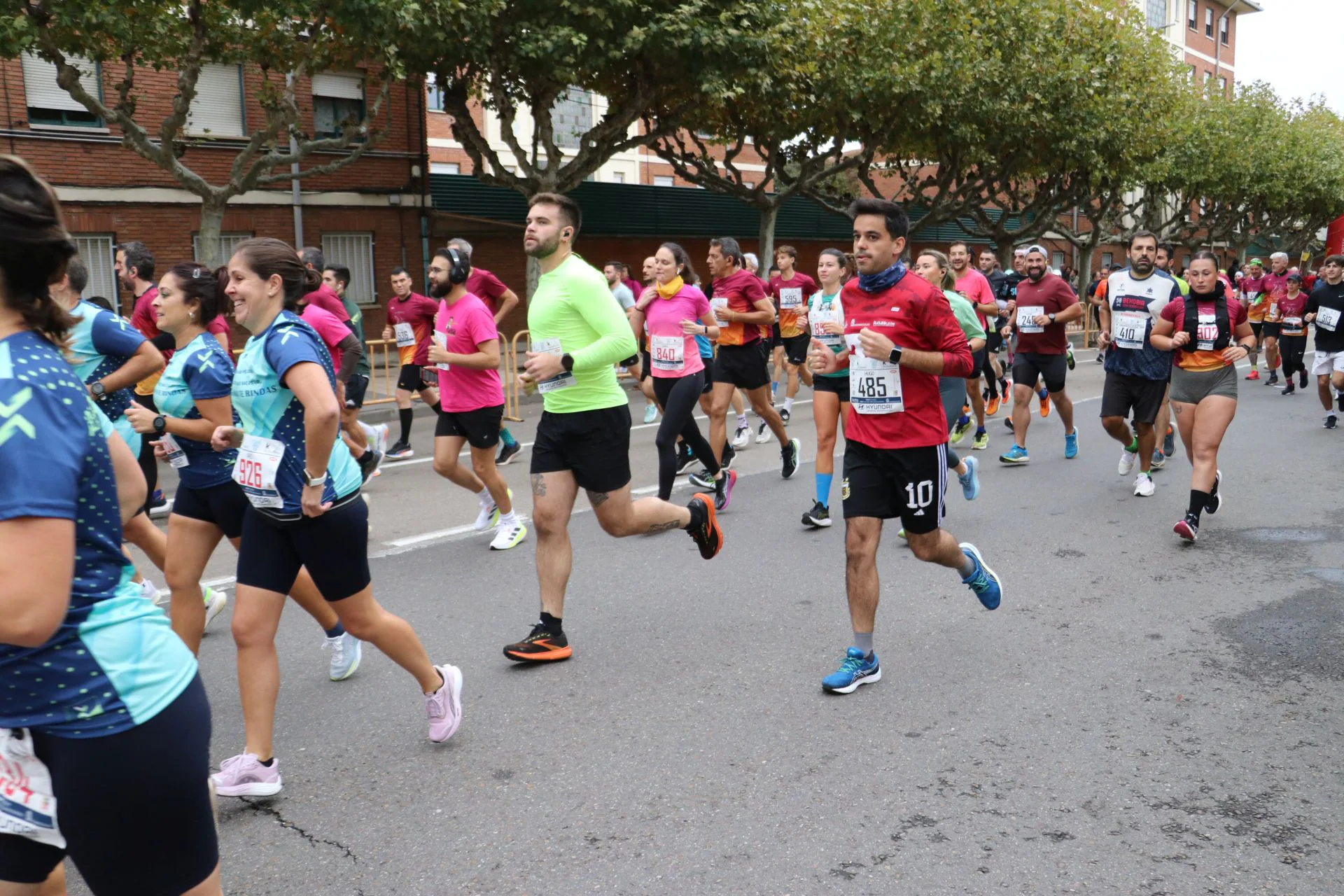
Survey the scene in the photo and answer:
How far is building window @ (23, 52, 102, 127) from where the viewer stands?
18.7m

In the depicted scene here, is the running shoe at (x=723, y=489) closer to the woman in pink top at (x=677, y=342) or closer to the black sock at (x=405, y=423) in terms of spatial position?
the woman in pink top at (x=677, y=342)

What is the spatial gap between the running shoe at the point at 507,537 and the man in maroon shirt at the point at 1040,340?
4779mm

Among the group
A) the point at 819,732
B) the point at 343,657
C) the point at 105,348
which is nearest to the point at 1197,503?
the point at 819,732

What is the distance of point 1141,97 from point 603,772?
27910 millimetres

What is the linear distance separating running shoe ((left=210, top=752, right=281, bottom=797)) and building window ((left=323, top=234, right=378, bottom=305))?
65.5 feet

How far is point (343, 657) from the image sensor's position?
478 cm

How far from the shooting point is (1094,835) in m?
3.41

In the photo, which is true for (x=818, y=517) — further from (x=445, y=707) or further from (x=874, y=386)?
(x=445, y=707)

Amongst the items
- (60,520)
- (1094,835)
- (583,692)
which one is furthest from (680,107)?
(60,520)

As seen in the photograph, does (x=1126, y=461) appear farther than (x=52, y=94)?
No

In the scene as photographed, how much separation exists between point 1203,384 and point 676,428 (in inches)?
135

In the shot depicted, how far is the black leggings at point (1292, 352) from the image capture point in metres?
15.4

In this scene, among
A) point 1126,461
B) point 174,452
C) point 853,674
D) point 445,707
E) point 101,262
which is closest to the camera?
point 445,707

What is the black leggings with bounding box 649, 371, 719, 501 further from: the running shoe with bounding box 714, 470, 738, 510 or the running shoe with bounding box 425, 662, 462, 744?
the running shoe with bounding box 425, 662, 462, 744
